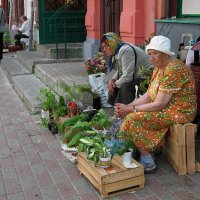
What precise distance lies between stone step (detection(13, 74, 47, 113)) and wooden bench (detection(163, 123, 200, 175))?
9.81 feet

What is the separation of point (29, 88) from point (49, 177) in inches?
Result: 153

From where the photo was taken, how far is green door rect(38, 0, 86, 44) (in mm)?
10773

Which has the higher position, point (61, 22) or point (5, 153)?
point (61, 22)

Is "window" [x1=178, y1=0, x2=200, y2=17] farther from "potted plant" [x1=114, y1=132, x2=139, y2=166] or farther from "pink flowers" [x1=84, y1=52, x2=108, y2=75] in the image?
"potted plant" [x1=114, y1=132, x2=139, y2=166]

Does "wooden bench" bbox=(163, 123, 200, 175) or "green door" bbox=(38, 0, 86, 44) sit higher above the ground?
"green door" bbox=(38, 0, 86, 44)

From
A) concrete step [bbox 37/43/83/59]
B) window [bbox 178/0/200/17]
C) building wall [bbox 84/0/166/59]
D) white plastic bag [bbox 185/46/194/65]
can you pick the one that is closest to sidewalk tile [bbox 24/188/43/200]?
white plastic bag [bbox 185/46/194/65]

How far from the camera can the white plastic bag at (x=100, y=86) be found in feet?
18.8

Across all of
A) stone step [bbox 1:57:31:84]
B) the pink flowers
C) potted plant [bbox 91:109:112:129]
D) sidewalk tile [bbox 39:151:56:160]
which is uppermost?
the pink flowers

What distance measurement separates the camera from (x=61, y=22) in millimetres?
10891

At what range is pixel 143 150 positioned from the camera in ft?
12.1

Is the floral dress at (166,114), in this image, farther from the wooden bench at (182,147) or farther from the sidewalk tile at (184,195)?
the sidewalk tile at (184,195)

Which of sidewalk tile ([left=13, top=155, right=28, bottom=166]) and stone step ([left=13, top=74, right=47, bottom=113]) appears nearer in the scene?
sidewalk tile ([left=13, top=155, right=28, bottom=166])

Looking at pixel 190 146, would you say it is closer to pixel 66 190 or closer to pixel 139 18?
pixel 66 190

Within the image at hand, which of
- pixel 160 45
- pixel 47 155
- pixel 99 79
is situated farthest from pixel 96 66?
pixel 160 45
